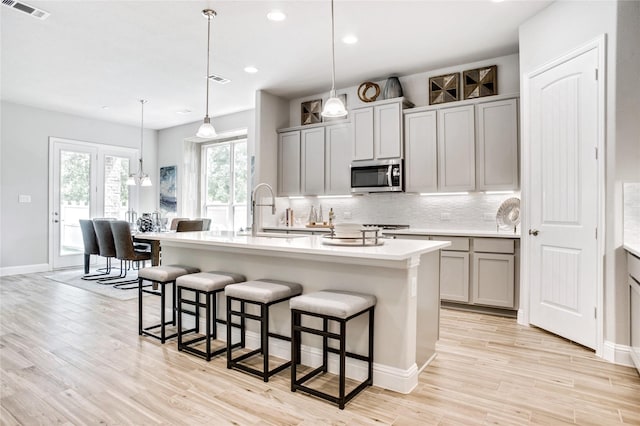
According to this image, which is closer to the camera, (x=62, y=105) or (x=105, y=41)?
(x=105, y=41)

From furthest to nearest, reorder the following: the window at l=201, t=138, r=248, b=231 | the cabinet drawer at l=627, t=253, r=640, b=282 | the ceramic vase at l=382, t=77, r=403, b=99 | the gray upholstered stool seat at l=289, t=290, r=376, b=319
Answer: the window at l=201, t=138, r=248, b=231 → the ceramic vase at l=382, t=77, r=403, b=99 → the cabinet drawer at l=627, t=253, r=640, b=282 → the gray upholstered stool seat at l=289, t=290, r=376, b=319

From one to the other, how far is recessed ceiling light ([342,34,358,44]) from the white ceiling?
6 cm

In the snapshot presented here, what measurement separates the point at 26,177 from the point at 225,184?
335 cm

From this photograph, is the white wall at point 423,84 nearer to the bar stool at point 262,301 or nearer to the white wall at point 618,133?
the white wall at point 618,133

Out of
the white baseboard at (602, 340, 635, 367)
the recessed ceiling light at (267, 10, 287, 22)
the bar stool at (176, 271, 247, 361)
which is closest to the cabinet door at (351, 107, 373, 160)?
the recessed ceiling light at (267, 10, 287, 22)

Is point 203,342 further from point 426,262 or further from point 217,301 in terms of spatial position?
point 426,262

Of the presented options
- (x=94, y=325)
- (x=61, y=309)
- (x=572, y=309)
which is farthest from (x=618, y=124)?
(x=61, y=309)

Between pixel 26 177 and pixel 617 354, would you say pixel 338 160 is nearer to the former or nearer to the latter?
pixel 617 354

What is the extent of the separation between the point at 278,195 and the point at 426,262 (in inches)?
150

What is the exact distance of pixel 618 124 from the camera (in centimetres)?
284

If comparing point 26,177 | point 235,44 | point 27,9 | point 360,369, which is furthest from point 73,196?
point 360,369

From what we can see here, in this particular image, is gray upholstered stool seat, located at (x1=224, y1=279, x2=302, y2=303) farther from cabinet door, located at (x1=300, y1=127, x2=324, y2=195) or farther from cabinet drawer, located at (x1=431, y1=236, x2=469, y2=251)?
cabinet door, located at (x1=300, y1=127, x2=324, y2=195)

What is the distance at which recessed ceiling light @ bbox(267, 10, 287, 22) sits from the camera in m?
3.55

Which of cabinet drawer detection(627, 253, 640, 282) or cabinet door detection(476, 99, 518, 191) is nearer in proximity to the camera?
cabinet drawer detection(627, 253, 640, 282)
